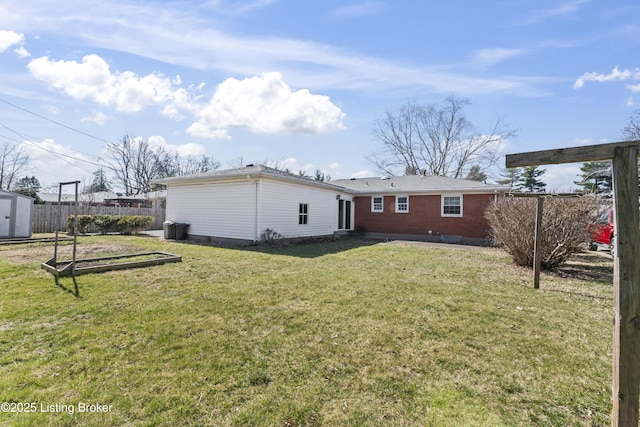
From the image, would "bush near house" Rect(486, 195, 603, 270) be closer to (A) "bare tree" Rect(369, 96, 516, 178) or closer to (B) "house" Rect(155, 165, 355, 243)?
(B) "house" Rect(155, 165, 355, 243)

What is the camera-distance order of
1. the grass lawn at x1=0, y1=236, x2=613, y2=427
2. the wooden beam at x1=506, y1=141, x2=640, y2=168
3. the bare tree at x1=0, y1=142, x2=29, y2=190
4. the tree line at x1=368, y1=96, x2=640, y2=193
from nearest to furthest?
the wooden beam at x1=506, y1=141, x2=640, y2=168, the grass lawn at x1=0, y1=236, x2=613, y2=427, the tree line at x1=368, y1=96, x2=640, y2=193, the bare tree at x1=0, y1=142, x2=29, y2=190

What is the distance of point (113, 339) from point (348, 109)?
1465 cm

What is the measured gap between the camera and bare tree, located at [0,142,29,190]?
3177cm

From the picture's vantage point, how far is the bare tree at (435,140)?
98.5 ft

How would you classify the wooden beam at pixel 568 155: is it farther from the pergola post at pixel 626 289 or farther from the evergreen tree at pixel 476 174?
the evergreen tree at pixel 476 174

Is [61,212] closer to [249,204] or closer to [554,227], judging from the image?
[249,204]

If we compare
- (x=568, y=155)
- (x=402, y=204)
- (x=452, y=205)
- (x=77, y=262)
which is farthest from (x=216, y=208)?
(x=568, y=155)

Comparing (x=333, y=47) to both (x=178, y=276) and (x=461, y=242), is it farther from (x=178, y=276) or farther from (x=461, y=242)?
(x=461, y=242)

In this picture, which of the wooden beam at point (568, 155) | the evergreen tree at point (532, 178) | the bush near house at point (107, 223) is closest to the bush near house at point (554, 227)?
the wooden beam at point (568, 155)

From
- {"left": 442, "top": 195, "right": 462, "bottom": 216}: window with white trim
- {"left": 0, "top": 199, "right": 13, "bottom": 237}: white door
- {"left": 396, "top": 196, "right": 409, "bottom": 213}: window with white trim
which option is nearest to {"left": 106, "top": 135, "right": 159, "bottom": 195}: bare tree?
{"left": 0, "top": 199, "right": 13, "bottom": 237}: white door

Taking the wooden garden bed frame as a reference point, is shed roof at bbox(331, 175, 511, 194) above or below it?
above

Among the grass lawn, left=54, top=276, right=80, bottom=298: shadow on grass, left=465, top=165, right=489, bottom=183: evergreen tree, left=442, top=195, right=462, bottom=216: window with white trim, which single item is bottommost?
the grass lawn

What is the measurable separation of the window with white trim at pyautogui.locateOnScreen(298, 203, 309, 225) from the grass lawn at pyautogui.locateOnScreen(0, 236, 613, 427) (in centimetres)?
841

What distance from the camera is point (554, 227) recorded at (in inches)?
309
